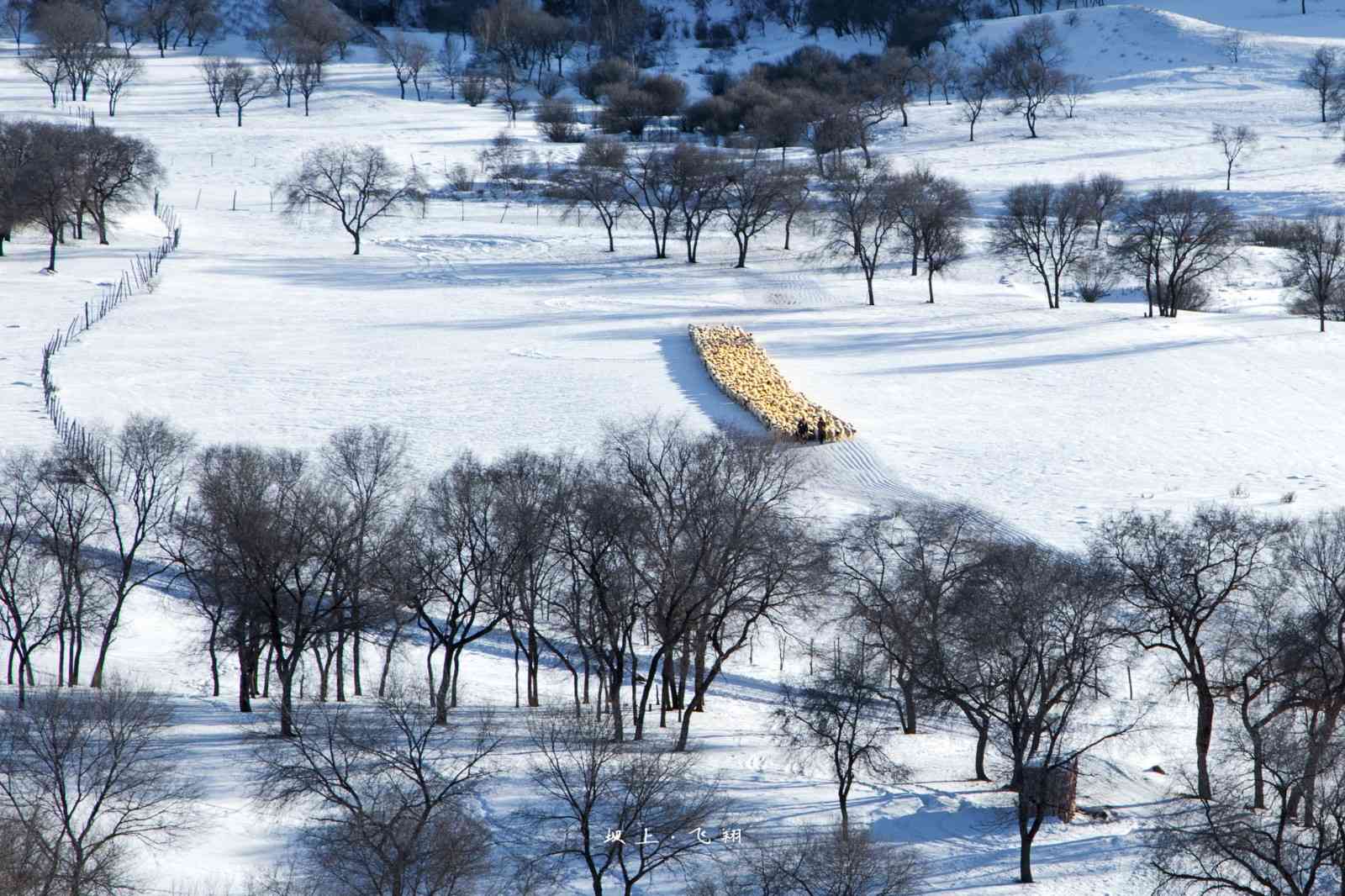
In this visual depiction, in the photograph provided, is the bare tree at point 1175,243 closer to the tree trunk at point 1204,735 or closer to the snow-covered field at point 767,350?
the snow-covered field at point 767,350

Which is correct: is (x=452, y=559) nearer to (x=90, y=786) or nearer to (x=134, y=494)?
(x=134, y=494)

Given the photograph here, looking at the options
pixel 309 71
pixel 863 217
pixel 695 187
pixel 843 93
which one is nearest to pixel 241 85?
pixel 309 71

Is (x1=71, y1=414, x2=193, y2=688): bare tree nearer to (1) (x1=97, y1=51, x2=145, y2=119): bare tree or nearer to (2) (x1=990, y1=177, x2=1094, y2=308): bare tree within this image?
(2) (x1=990, y1=177, x2=1094, y2=308): bare tree

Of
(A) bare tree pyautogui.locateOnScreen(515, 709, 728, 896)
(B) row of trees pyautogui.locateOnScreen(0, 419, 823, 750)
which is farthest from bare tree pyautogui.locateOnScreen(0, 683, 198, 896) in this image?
(A) bare tree pyautogui.locateOnScreen(515, 709, 728, 896)

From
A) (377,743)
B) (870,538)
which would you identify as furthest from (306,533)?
(870,538)

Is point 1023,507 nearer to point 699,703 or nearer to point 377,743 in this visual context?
point 699,703
